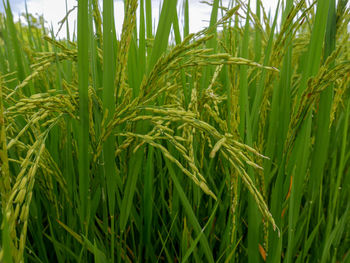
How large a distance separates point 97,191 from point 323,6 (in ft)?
2.68

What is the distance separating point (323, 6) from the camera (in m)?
0.91

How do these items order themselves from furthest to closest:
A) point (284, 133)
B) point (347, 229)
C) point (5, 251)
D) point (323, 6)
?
point (347, 229) < point (284, 133) < point (323, 6) < point (5, 251)

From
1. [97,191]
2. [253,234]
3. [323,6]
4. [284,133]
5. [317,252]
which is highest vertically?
[323,6]

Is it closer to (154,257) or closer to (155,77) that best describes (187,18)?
(155,77)

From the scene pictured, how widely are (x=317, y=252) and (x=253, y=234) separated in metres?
0.30

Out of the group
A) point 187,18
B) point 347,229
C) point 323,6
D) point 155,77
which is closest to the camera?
point 155,77

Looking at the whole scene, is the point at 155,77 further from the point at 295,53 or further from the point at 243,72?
the point at 295,53

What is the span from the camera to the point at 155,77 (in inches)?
27.9

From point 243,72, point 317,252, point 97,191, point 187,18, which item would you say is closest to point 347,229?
point 317,252

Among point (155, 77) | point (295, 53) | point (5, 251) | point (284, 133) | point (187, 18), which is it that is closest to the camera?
point (5, 251)

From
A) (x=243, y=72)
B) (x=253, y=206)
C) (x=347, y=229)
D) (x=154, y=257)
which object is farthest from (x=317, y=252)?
(x=243, y=72)

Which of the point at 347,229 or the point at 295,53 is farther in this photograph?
the point at 295,53

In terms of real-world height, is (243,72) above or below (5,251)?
above

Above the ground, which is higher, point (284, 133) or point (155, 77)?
point (155, 77)
